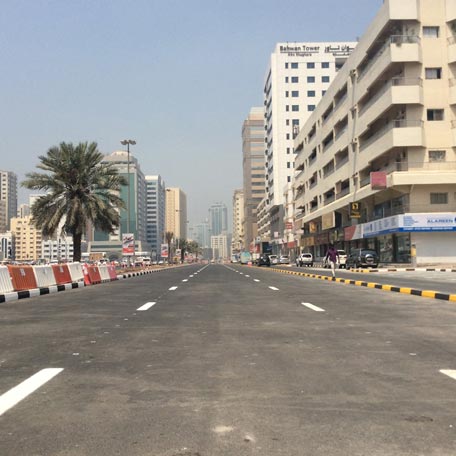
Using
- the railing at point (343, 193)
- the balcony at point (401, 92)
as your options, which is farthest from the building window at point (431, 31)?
the railing at point (343, 193)

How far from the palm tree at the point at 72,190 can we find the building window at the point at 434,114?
26.0 metres

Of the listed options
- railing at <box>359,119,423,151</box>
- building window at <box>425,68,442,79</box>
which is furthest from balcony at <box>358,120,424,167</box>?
building window at <box>425,68,442,79</box>

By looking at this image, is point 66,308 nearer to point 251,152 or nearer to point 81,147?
point 81,147

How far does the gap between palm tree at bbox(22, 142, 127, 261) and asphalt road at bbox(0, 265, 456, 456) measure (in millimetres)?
25572

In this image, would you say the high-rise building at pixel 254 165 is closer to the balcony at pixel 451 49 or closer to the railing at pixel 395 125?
the railing at pixel 395 125

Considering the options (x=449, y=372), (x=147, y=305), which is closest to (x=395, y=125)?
(x=147, y=305)

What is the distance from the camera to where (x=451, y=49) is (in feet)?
141

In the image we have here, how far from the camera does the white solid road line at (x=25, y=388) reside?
4.11m

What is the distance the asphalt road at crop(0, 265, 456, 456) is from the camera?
3.28 meters

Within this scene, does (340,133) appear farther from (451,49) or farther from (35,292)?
(35,292)

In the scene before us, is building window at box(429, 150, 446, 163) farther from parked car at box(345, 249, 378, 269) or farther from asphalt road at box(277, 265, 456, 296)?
asphalt road at box(277, 265, 456, 296)

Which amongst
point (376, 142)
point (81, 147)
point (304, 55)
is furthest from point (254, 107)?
point (81, 147)

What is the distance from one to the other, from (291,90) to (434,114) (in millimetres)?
77507

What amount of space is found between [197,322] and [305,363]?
12.3 feet
